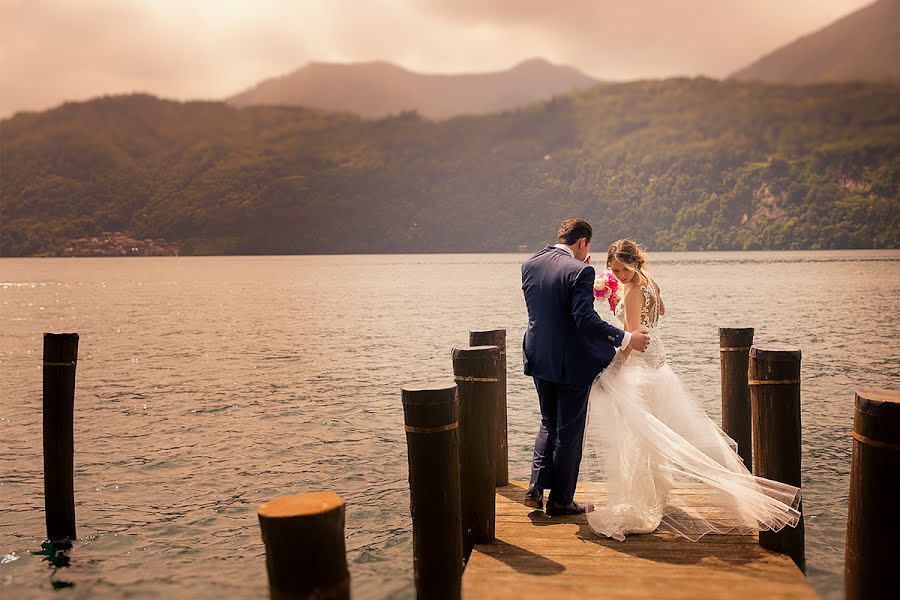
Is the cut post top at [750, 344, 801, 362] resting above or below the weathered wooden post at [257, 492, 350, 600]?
above

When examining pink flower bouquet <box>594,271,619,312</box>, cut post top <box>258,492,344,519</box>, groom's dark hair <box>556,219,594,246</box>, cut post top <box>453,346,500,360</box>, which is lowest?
cut post top <box>258,492,344,519</box>

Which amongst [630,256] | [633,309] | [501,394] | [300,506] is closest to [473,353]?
[633,309]

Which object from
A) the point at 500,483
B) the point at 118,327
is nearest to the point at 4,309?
the point at 118,327

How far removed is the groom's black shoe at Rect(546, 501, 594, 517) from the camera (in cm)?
669

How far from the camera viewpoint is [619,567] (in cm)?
555

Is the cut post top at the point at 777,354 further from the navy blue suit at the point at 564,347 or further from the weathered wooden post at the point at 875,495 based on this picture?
the navy blue suit at the point at 564,347

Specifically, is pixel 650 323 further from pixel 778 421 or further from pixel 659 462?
pixel 778 421

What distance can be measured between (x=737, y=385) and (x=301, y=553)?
6310 mm

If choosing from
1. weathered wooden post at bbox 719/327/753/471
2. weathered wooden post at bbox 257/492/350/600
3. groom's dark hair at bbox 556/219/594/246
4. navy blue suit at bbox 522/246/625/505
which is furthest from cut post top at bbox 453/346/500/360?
weathered wooden post at bbox 719/327/753/471

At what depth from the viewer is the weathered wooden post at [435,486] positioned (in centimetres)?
530

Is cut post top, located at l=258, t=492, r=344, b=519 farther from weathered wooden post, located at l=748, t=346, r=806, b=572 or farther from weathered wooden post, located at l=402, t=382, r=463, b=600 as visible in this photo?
weathered wooden post, located at l=748, t=346, r=806, b=572

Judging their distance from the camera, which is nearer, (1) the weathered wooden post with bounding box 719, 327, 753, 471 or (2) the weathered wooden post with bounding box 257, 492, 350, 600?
(2) the weathered wooden post with bounding box 257, 492, 350, 600

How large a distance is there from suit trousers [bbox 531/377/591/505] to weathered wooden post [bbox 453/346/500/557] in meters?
0.49

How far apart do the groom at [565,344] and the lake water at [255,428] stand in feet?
9.96
